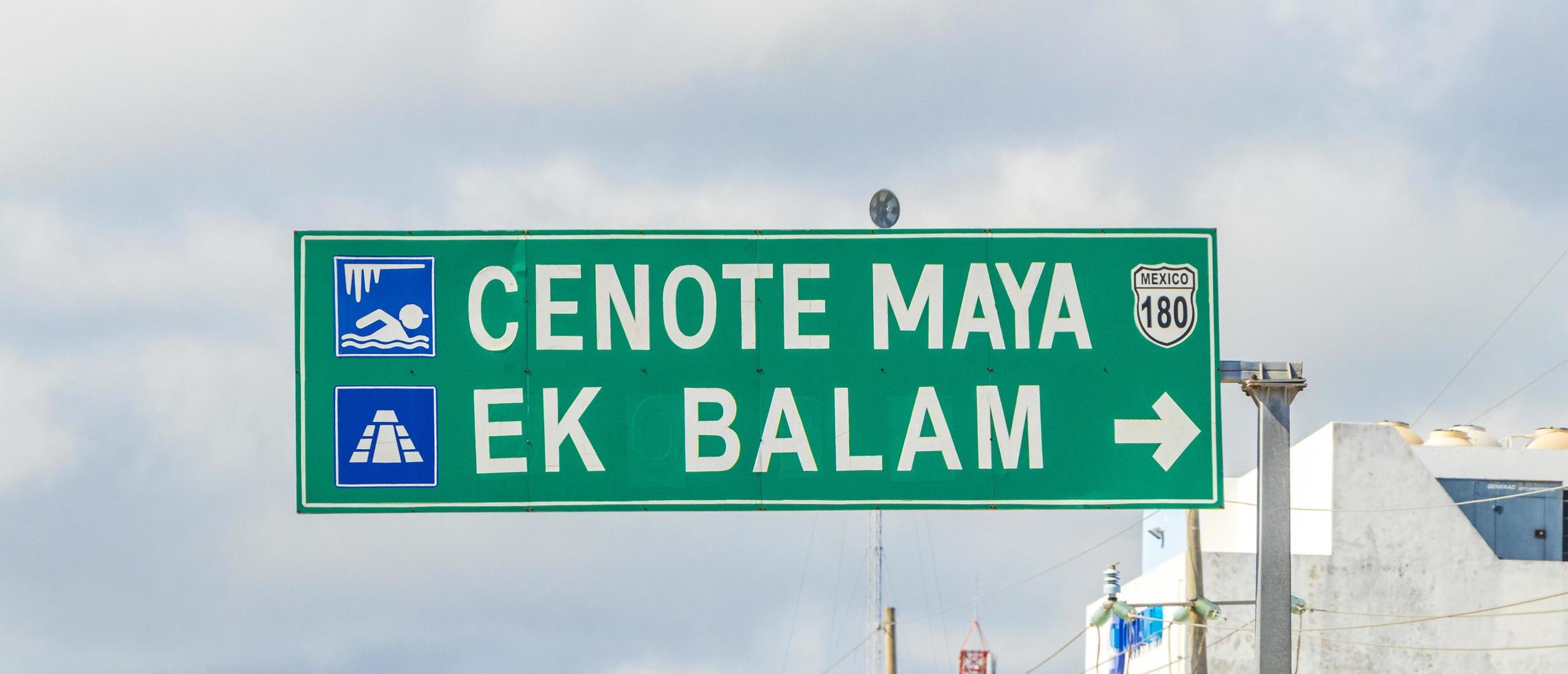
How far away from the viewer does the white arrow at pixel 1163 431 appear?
10375 millimetres

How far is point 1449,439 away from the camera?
4225 cm

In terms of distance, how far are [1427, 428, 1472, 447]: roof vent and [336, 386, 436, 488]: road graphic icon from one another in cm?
3458

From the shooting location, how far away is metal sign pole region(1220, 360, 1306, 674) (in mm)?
10453

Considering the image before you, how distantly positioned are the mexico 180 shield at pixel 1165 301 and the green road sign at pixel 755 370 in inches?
0.4

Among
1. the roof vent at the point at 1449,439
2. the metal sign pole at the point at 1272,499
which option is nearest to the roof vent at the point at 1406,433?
the roof vent at the point at 1449,439

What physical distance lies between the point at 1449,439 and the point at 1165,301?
34.2 meters

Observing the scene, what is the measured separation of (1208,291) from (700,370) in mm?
2761

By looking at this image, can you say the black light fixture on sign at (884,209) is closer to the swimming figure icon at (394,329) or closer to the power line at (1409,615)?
the swimming figure icon at (394,329)

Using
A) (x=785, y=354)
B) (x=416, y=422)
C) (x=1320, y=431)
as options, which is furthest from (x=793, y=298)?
(x=1320, y=431)

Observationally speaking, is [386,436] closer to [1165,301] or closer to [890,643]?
[1165,301]

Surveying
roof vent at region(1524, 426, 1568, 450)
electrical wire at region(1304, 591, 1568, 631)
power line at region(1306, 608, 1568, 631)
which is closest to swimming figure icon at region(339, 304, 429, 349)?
power line at region(1306, 608, 1568, 631)

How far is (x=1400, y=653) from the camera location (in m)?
37.4

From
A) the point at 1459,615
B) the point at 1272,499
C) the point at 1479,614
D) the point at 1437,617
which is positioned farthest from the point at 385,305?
the point at 1479,614

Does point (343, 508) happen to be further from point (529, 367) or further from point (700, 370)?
point (700, 370)
